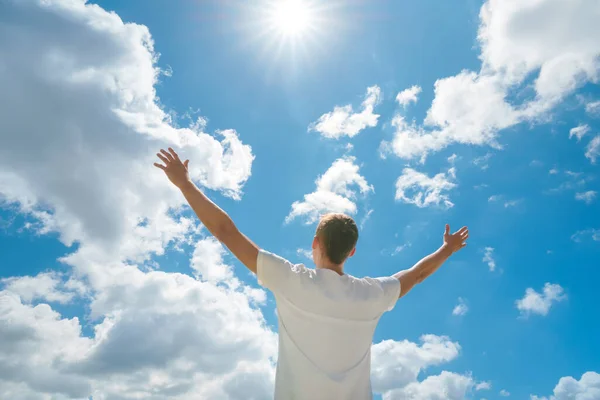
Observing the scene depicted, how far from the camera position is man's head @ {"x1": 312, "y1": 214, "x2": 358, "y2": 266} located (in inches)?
212

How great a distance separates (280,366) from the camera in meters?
5.19

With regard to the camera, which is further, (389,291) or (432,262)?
(432,262)

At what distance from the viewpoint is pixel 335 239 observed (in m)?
5.39

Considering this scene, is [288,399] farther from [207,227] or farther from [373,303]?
[207,227]

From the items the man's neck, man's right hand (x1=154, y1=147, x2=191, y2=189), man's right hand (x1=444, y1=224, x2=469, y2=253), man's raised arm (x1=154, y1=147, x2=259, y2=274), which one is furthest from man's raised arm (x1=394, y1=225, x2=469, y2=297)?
man's right hand (x1=154, y1=147, x2=191, y2=189)

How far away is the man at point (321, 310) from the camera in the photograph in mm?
4992

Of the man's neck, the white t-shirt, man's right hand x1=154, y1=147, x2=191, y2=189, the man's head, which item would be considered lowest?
the white t-shirt

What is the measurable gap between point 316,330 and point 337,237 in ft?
3.62

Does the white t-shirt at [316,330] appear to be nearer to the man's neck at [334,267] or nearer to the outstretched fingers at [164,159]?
the man's neck at [334,267]

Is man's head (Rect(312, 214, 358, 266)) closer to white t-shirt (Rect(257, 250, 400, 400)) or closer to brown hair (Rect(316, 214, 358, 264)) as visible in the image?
brown hair (Rect(316, 214, 358, 264))

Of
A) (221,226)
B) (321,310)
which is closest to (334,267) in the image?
(321,310)

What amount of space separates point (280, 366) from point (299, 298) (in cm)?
87

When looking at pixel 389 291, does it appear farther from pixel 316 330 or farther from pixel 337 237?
pixel 316 330

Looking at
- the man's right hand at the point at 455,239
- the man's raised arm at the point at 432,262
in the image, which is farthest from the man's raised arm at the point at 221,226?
the man's right hand at the point at 455,239
